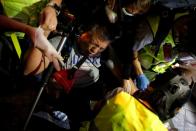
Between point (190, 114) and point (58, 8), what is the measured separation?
2.84m

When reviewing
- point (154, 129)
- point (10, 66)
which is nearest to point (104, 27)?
point (10, 66)

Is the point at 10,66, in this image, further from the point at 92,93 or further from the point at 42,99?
the point at 92,93

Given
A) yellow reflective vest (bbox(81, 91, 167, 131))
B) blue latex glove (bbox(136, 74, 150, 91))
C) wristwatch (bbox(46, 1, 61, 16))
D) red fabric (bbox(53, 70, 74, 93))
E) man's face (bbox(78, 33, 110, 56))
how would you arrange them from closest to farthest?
1. yellow reflective vest (bbox(81, 91, 167, 131))
2. red fabric (bbox(53, 70, 74, 93))
3. wristwatch (bbox(46, 1, 61, 16))
4. man's face (bbox(78, 33, 110, 56))
5. blue latex glove (bbox(136, 74, 150, 91))

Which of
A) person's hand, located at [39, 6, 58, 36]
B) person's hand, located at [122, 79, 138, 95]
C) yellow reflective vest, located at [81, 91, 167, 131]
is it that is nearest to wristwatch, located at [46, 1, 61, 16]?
person's hand, located at [39, 6, 58, 36]

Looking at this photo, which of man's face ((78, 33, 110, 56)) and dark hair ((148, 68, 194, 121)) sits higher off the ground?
man's face ((78, 33, 110, 56))

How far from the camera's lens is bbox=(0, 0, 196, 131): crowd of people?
8.20 ft

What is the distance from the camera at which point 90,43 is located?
313cm

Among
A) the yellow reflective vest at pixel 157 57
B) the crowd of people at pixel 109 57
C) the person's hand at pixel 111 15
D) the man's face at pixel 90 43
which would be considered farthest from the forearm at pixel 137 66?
the man's face at pixel 90 43

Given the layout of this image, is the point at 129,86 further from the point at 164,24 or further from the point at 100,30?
the point at 100,30

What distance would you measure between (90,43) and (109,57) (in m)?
0.80

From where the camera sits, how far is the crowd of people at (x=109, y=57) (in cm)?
250

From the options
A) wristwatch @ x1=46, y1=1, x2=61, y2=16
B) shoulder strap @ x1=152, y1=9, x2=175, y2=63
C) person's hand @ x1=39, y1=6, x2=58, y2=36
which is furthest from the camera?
shoulder strap @ x1=152, y1=9, x2=175, y2=63

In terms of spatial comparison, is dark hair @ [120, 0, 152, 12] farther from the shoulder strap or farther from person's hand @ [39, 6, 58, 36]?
person's hand @ [39, 6, 58, 36]

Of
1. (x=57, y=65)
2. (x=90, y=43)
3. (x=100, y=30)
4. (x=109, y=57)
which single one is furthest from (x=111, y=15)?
(x=57, y=65)
